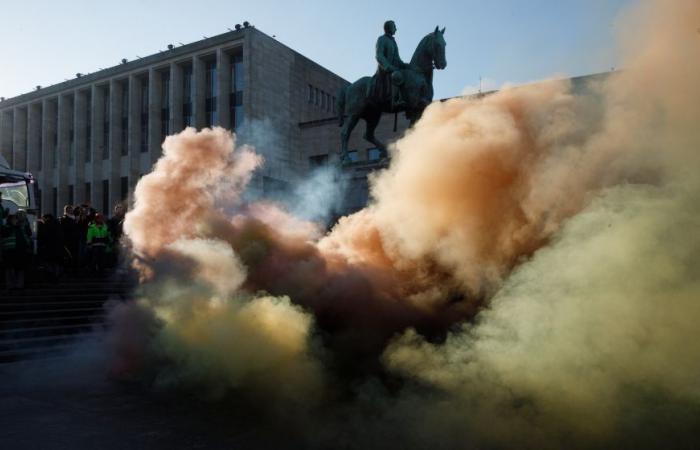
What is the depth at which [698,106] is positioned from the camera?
202 inches

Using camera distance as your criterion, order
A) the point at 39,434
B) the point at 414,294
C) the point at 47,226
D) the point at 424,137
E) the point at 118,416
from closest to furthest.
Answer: the point at 39,434 < the point at 118,416 < the point at 414,294 < the point at 424,137 < the point at 47,226

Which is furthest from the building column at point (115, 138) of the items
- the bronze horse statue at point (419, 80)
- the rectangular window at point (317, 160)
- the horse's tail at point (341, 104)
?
the bronze horse statue at point (419, 80)

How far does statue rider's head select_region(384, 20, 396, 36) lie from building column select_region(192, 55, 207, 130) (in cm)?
2607

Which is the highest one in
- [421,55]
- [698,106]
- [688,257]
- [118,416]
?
[421,55]

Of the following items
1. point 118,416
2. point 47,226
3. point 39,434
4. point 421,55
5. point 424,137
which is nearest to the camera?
point 39,434

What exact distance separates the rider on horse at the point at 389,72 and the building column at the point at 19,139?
46.8 m

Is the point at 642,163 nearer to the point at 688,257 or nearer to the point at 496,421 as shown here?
the point at 688,257

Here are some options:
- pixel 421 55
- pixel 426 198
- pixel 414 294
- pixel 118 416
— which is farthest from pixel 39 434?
pixel 421 55

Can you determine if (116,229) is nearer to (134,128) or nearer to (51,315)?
(51,315)

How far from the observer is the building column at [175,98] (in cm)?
3862

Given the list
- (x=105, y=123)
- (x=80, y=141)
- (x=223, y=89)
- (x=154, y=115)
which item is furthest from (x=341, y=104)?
(x=80, y=141)

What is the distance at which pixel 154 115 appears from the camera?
39.9 metres

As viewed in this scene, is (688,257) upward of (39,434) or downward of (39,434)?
upward

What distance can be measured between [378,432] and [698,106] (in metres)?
3.96
